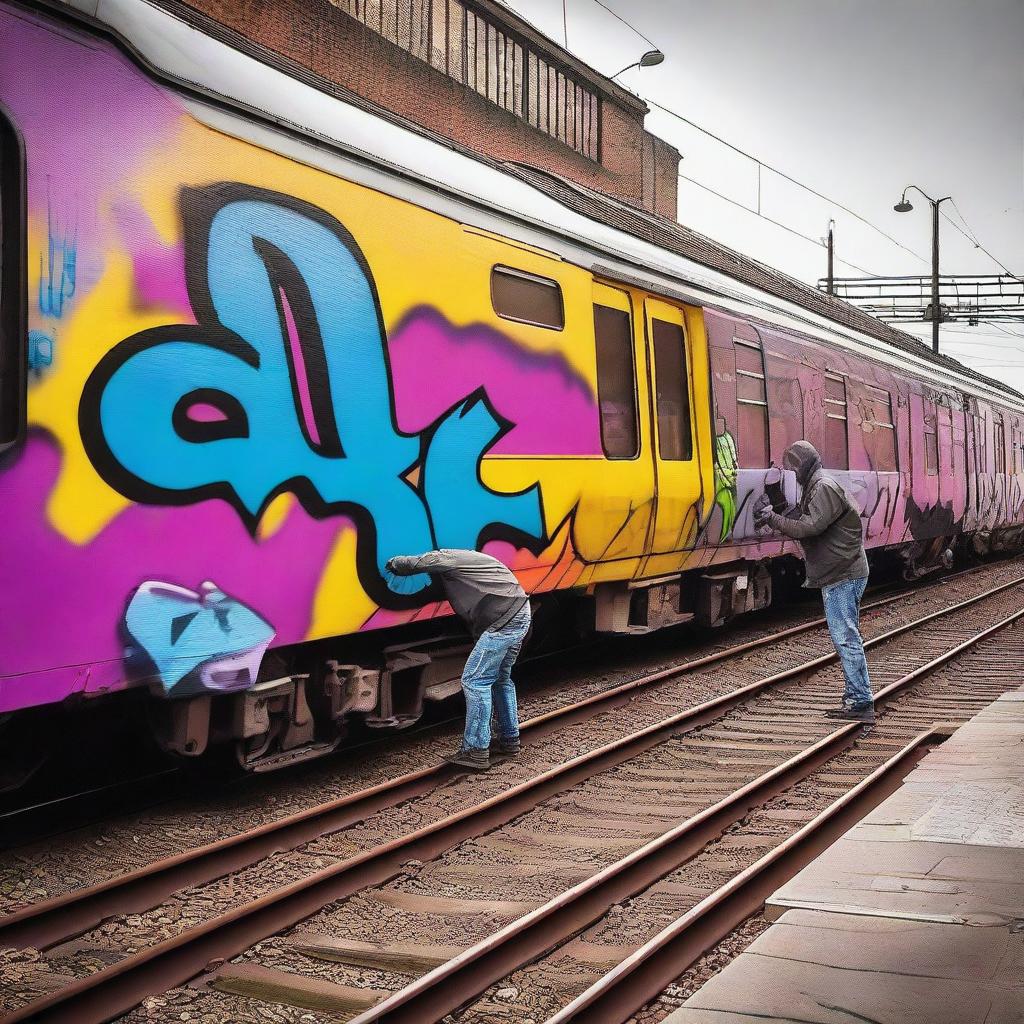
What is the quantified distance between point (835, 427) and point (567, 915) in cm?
984

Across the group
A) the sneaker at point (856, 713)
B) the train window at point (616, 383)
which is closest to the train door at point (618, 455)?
the train window at point (616, 383)

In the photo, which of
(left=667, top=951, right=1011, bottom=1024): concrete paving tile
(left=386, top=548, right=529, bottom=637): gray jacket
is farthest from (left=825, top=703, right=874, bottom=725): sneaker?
(left=667, top=951, right=1011, bottom=1024): concrete paving tile

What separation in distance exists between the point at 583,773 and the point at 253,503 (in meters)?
2.63

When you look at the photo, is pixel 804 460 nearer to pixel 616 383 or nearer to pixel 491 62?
pixel 616 383

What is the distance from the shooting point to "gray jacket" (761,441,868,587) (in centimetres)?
824

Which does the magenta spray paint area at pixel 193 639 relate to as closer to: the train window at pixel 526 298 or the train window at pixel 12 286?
the train window at pixel 12 286

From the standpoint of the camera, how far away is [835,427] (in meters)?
13.5

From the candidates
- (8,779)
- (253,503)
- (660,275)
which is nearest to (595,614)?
(660,275)

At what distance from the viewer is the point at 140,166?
4.91 m

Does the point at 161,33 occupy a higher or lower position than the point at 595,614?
higher

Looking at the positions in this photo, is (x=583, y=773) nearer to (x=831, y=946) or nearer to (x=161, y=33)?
(x=831, y=946)

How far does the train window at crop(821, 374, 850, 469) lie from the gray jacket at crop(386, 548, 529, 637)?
7.18 m

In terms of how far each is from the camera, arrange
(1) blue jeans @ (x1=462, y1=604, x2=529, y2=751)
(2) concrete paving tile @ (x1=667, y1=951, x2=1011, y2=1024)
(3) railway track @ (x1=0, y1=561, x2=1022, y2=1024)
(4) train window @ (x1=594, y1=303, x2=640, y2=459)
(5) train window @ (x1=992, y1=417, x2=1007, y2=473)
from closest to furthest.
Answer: (2) concrete paving tile @ (x1=667, y1=951, x2=1011, y2=1024) < (3) railway track @ (x1=0, y1=561, x2=1022, y2=1024) < (1) blue jeans @ (x1=462, y1=604, x2=529, y2=751) < (4) train window @ (x1=594, y1=303, x2=640, y2=459) < (5) train window @ (x1=992, y1=417, x2=1007, y2=473)

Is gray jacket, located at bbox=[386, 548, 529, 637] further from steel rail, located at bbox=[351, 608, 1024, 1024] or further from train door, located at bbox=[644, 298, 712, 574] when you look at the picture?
train door, located at bbox=[644, 298, 712, 574]
